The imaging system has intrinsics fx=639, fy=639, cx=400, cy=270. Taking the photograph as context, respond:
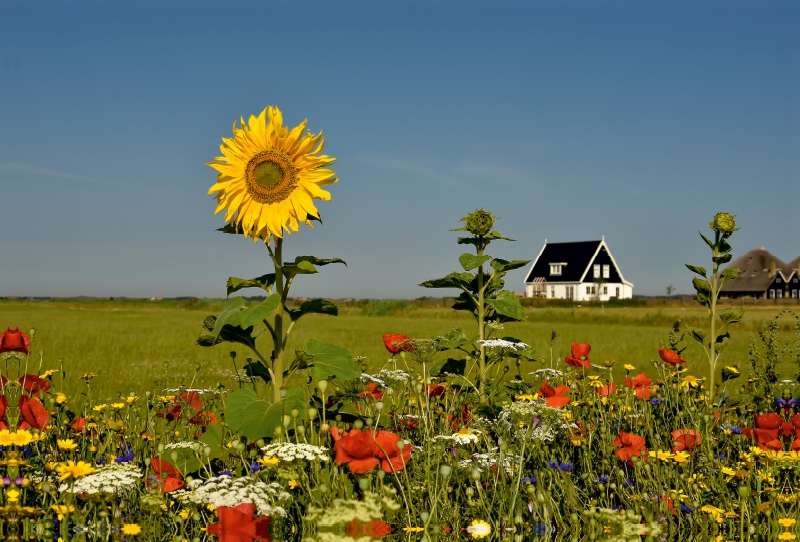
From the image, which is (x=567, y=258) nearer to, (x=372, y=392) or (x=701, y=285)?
(x=701, y=285)

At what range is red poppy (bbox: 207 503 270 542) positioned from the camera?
2023mm

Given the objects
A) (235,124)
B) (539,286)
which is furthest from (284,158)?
(539,286)

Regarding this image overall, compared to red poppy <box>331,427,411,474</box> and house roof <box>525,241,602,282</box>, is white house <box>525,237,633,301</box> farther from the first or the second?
red poppy <box>331,427,411,474</box>

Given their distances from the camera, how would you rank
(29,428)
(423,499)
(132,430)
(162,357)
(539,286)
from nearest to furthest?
(423,499)
(29,428)
(132,430)
(162,357)
(539,286)

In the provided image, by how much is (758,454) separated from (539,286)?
3004 inches

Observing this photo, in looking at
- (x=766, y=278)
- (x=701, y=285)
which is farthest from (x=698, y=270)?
(x=766, y=278)

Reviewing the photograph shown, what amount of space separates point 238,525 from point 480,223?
3164 mm

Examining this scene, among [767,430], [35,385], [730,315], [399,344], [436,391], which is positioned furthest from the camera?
[730,315]

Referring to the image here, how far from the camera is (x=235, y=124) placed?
3.70 metres

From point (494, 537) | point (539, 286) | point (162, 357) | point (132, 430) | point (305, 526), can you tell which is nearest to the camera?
point (305, 526)

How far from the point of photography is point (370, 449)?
2.58 metres

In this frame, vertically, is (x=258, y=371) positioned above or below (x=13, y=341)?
below

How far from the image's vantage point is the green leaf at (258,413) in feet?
10.3

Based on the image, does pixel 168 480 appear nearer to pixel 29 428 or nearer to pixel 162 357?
pixel 29 428
